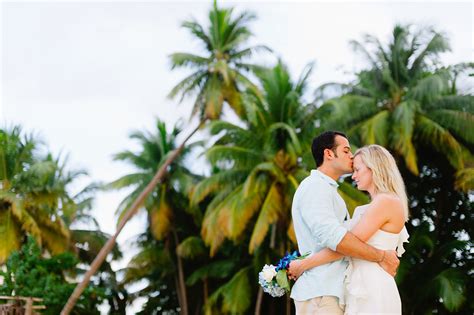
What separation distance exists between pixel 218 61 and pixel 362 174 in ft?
84.2

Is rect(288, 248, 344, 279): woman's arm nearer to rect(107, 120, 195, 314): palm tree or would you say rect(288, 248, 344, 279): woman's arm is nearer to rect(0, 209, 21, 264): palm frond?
rect(0, 209, 21, 264): palm frond

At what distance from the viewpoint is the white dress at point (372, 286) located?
A: 14.6ft

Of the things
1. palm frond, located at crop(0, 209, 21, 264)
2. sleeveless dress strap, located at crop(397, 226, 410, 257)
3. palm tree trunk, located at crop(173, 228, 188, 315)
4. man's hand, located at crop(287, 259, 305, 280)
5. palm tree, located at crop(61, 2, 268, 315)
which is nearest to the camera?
man's hand, located at crop(287, 259, 305, 280)

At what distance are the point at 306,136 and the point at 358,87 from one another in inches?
113

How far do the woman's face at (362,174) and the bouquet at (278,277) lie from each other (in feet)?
1.58

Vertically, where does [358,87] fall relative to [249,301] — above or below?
above

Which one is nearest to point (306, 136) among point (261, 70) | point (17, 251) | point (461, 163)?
point (461, 163)

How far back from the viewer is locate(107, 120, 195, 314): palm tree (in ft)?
102

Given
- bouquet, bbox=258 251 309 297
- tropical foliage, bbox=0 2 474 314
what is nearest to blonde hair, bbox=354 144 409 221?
bouquet, bbox=258 251 309 297

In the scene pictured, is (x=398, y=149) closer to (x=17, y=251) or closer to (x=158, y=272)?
(x=17, y=251)

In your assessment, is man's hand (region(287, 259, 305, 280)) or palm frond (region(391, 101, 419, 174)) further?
palm frond (region(391, 101, 419, 174))

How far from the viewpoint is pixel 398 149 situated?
24.0 metres

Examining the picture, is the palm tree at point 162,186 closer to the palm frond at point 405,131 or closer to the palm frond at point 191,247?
the palm frond at point 191,247

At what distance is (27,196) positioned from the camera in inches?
1065
